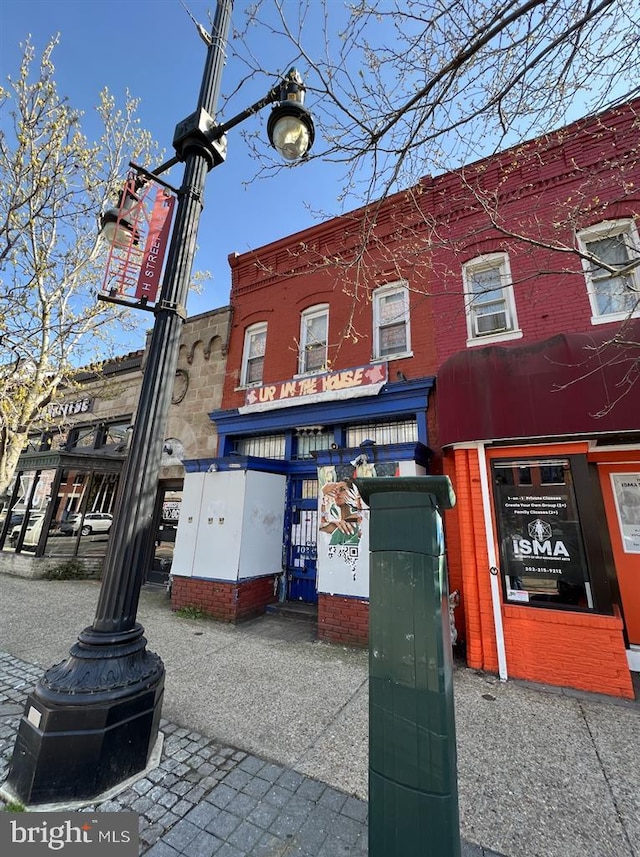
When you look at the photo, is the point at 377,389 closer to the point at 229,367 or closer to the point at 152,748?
the point at 229,367

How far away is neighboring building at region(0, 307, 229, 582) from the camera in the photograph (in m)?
9.30

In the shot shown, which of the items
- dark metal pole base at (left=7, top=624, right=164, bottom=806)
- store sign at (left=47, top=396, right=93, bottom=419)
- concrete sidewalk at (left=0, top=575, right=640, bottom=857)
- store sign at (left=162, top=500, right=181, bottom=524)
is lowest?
concrete sidewalk at (left=0, top=575, right=640, bottom=857)

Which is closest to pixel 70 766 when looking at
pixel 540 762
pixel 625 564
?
pixel 540 762

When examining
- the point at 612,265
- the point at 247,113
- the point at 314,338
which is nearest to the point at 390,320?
the point at 314,338

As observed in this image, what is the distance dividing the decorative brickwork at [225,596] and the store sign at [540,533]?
4.21 metres

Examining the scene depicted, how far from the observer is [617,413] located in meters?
4.12

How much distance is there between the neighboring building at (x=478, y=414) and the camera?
4398 millimetres

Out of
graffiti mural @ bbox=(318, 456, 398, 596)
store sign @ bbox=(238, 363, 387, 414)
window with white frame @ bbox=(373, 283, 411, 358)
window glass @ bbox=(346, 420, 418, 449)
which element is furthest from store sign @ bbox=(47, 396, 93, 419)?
graffiti mural @ bbox=(318, 456, 398, 596)

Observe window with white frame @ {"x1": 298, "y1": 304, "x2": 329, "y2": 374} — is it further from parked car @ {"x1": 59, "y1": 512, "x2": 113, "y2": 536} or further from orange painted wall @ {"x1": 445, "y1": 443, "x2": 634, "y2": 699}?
parked car @ {"x1": 59, "y1": 512, "x2": 113, "y2": 536}

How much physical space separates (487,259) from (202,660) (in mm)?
7776

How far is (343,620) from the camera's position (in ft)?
18.1

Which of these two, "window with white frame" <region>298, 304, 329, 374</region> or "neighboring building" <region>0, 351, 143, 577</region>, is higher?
"window with white frame" <region>298, 304, 329, 374</region>

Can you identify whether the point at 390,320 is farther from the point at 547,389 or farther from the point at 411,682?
the point at 411,682

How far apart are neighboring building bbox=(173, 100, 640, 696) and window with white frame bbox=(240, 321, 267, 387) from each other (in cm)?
7
